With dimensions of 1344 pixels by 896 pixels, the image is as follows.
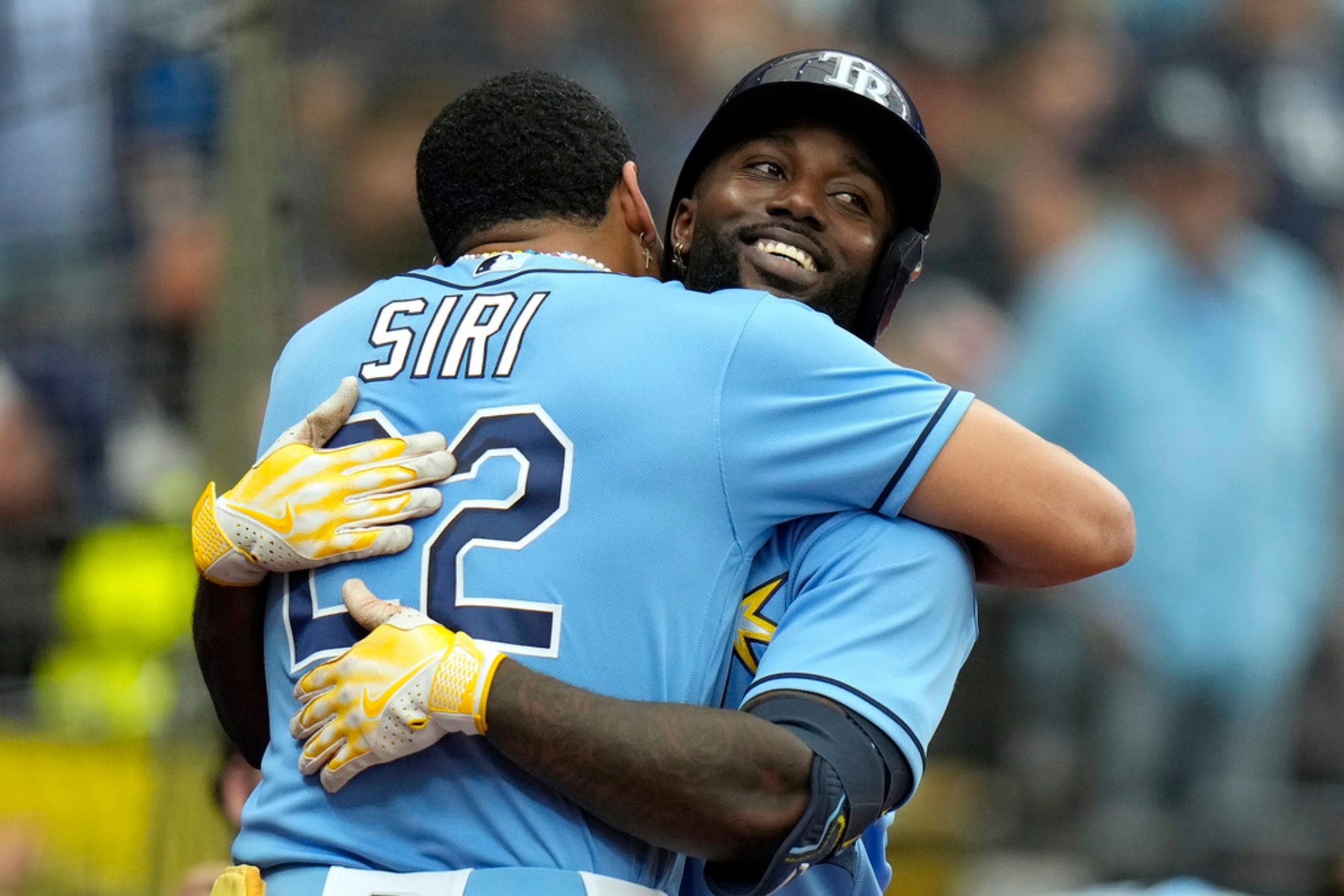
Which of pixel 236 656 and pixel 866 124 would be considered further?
pixel 866 124

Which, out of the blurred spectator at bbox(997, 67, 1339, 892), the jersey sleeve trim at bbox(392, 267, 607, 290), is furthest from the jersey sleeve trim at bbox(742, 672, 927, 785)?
the blurred spectator at bbox(997, 67, 1339, 892)

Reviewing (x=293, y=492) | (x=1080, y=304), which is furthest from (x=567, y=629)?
(x=1080, y=304)

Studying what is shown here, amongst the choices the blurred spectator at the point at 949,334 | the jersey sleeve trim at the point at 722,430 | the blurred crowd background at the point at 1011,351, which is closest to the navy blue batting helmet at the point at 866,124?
the jersey sleeve trim at the point at 722,430

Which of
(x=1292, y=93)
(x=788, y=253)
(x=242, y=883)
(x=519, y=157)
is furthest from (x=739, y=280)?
(x=1292, y=93)

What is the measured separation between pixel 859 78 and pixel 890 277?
0.35m

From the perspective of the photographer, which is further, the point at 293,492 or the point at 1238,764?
the point at 1238,764

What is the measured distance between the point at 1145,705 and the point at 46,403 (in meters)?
4.68

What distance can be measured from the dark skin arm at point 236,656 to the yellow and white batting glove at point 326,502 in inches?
5.6

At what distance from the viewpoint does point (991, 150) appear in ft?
23.6

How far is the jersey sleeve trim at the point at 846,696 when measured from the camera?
208 cm

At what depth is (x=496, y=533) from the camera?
2.11 m

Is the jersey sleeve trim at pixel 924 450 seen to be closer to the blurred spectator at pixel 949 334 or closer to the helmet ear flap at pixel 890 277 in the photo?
the helmet ear flap at pixel 890 277

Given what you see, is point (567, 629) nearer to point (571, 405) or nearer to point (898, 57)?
point (571, 405)

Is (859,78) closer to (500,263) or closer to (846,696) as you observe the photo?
(500,263)
